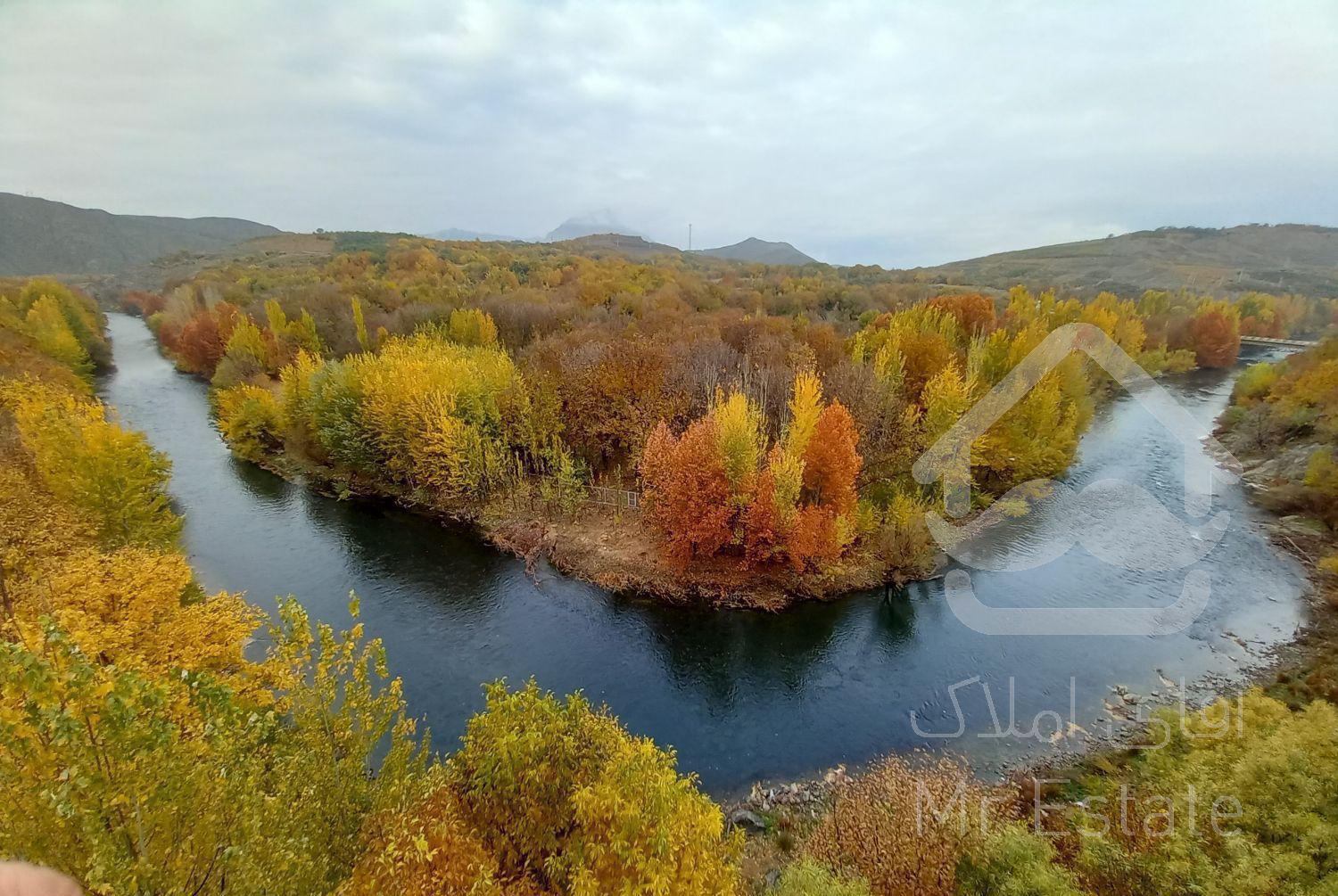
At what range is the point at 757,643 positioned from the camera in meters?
24.8

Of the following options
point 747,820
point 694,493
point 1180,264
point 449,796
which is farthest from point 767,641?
point 1180,264

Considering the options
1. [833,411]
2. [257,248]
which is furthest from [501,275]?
[257,248]

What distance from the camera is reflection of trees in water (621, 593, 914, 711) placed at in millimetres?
22641

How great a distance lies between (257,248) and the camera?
150125 millimetres

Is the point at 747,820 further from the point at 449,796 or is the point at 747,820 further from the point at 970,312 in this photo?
the point at 970,312

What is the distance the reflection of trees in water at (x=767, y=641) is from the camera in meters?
22.6

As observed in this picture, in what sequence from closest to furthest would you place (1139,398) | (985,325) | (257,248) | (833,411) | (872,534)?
(833,411) < (872,534) < (985,325) < (1139,398) < (257,248)

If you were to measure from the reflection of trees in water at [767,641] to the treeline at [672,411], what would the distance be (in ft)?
8.01

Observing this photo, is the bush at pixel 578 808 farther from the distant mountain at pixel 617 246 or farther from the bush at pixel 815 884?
the distant mountain at pixel 617 246

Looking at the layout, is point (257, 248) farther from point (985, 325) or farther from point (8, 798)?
point (8, 798)

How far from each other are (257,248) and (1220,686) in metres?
190

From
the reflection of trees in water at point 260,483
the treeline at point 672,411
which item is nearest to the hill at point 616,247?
the treeline at point 672,411

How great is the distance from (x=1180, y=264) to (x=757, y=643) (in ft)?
581

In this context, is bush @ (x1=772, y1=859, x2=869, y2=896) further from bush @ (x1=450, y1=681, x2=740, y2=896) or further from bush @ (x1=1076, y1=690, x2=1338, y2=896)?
bush @ (x1=1076, y1=690, x2=1338, y2=896)
